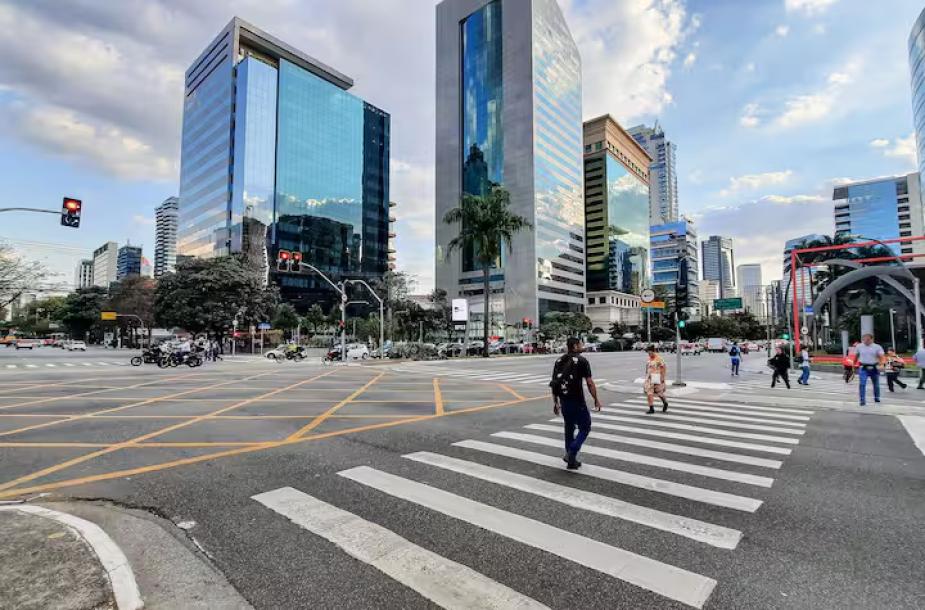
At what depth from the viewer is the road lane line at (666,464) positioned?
5.76m

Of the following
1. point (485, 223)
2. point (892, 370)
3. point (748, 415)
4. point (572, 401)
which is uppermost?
point (485, 223)

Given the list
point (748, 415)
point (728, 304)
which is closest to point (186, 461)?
point (748, 415)

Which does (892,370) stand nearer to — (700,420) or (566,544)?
(700,420)

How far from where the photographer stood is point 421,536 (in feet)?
13.2

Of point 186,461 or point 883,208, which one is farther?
point 883,208

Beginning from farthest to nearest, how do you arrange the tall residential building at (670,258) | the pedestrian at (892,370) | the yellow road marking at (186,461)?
the tall residential building at (670,258)
the pedestrian at (892,370)
the yellow road marking at (186,461)

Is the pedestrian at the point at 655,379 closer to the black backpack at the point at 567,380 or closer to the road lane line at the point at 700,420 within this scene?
the road lane line at the point at 700,420

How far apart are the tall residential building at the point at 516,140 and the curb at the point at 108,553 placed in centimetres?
→ 9340

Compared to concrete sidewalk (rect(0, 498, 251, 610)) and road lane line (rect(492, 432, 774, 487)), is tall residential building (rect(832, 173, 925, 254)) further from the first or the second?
concrete sidewalk (rect(0, 498, 251, 610))

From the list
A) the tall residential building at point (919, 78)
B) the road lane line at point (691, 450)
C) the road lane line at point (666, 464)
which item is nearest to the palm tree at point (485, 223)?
the road lane line at point (691, 450)

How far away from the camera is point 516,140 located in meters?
106

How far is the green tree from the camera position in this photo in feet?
156

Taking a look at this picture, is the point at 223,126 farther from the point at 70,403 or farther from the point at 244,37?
the point at 70,403

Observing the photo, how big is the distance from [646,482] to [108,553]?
5373 millimetres
